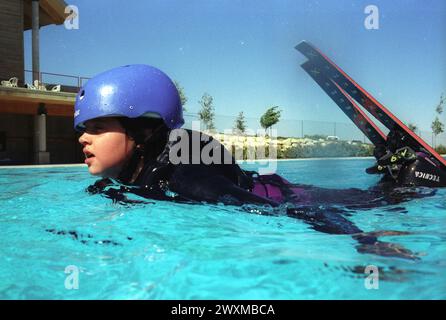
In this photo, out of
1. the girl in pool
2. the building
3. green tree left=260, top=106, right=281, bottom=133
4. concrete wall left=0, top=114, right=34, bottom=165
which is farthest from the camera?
green tree left=260, top=106, right=281, bottom=133

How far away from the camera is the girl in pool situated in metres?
2.61

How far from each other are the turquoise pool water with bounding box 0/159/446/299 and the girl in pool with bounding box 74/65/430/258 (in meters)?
0.22

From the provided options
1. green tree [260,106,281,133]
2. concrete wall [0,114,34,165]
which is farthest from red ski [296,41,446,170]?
green tree [260,106,281,133]

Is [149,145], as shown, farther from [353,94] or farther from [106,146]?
[353,94]

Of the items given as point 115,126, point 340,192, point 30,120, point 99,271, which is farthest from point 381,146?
point 30,120

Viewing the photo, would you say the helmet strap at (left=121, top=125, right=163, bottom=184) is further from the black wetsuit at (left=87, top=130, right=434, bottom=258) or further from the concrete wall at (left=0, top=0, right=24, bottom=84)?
the concrete wall at (left=0, top=0, right=24, bottom=84)

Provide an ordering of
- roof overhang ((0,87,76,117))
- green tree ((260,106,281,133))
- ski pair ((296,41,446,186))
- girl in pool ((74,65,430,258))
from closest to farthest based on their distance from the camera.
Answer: girl in pool ((74,65,430,258))
ski pair ((296,41,446,186))
roof overhang ((0,87,76,117))
green tree ((260,106,281,133))

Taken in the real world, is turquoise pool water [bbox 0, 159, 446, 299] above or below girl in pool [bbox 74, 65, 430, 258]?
below

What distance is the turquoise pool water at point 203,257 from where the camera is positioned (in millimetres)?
1371

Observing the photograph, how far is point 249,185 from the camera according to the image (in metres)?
3.15

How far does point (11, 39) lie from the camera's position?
1944 centimetres

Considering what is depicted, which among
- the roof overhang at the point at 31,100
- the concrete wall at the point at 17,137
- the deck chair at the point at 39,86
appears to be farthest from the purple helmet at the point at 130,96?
the concrete wall at the point at 17,137

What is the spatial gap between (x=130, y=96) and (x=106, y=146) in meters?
0.44

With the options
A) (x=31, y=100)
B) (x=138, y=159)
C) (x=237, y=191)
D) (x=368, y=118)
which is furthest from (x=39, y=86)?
(x=237, y=191)
